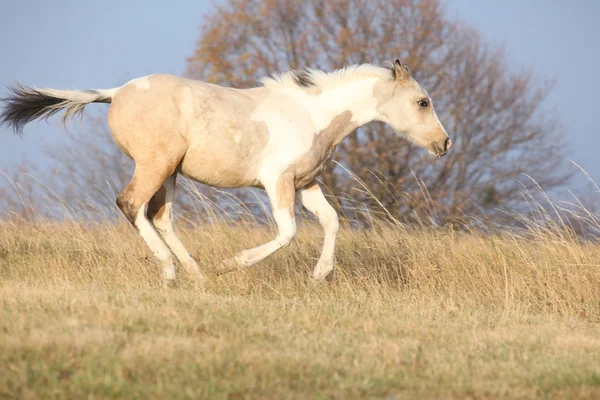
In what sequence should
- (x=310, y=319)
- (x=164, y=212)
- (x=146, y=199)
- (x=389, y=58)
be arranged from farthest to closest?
1. (x=389, y=58)
2. (x=164, y=212)
3. (x=146, y=199)
4. (x=310, y=319)

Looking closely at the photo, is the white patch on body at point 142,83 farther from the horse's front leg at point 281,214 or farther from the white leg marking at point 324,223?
the white leg marking at point 324,223

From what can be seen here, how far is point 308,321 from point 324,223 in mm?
2501

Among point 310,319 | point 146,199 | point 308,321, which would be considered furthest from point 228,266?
point 308,321

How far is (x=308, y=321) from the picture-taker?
19.1 feet

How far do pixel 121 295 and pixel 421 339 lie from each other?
7.74ft

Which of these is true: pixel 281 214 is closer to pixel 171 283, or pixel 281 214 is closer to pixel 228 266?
pixel 228 266

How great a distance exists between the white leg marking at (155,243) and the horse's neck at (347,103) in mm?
1945

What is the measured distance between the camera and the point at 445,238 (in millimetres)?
9625

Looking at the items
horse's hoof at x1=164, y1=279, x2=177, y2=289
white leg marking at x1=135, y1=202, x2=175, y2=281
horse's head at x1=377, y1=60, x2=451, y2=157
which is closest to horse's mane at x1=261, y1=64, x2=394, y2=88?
horse's head at x1=377, y1=60, x2=451, y2=157

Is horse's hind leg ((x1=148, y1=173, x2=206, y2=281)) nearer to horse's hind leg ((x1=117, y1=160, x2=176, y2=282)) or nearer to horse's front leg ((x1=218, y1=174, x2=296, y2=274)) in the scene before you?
horse's hind leg ((x1=117, y1=160, x2=176, y2=282))

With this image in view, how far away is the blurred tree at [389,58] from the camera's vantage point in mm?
22688

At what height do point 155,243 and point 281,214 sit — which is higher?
point 281,214

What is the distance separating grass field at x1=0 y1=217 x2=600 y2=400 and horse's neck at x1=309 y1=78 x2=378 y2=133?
1.59 metres

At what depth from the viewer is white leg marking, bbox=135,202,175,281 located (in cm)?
745
